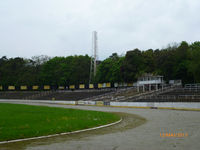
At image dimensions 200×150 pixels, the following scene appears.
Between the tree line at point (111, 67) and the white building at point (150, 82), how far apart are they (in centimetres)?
690

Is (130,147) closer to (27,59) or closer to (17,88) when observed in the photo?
(17,88)

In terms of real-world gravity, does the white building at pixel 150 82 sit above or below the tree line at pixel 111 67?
below

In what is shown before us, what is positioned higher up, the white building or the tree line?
the tree line

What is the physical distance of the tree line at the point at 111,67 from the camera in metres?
61.2

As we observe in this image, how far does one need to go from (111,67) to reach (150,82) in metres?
24.9

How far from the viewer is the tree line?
61.2 metres

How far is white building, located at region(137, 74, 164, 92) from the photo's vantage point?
54.9 m

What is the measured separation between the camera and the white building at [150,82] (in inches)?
2160

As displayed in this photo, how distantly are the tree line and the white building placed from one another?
690 centimetres

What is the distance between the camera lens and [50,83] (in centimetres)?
9500

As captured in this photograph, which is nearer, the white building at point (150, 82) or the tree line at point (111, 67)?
the white building at point (150, 82)

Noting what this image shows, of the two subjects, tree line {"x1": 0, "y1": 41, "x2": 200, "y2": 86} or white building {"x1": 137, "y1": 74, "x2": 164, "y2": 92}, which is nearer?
white building {"x1": 137, "y1": 74, "x2": 164, "y2": 92}

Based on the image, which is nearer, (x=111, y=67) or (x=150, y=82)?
(x=150, y=82)

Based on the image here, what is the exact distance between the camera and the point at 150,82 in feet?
185
